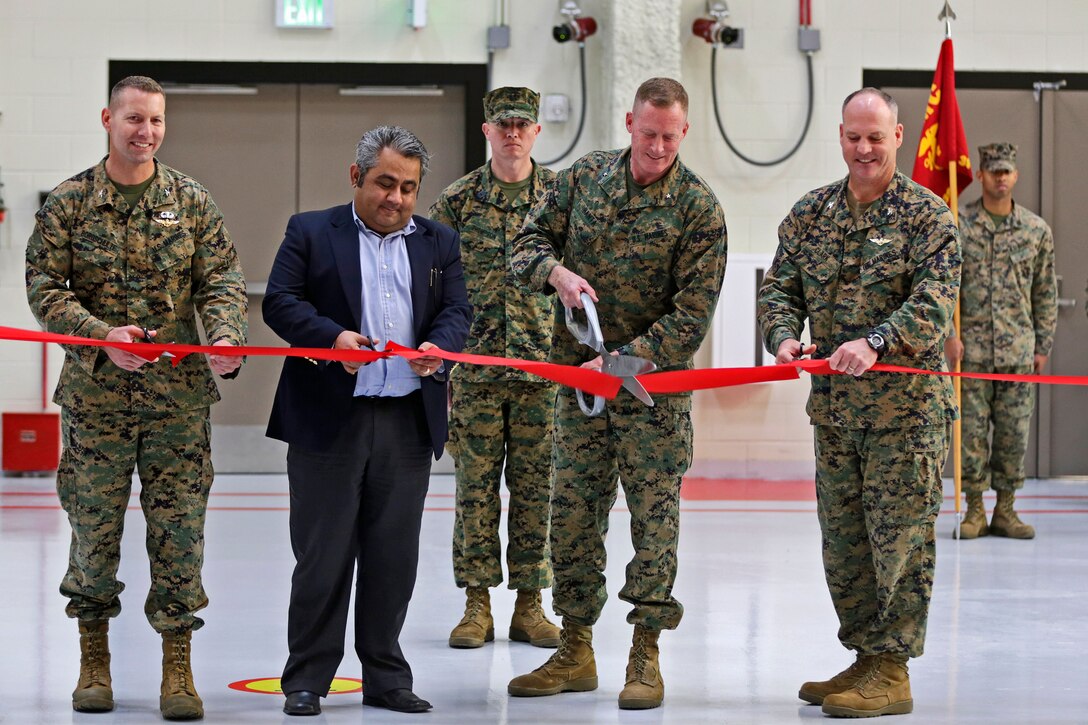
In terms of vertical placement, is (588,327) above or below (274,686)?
above

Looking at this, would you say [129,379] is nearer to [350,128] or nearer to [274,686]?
[274,686]

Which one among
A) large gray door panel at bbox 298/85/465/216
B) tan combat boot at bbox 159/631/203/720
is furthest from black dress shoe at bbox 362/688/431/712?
large gray door panel at bbox 298/85/465/216

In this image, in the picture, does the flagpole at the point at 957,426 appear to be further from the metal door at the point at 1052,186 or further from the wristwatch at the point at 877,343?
the wristwatch at the point at 877,343

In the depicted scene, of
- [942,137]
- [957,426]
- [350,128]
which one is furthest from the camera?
[350,128]

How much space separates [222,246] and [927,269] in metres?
1.97

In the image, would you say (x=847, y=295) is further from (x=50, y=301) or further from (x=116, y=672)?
(x=116, y=672)

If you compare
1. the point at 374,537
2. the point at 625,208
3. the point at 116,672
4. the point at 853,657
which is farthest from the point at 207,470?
the point at 853,657

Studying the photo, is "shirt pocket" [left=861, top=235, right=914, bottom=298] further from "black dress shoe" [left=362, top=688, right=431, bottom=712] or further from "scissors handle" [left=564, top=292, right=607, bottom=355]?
"black dress shoe" [left=362, top=688, right=431, bottom=712]

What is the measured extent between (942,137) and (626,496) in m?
4.47

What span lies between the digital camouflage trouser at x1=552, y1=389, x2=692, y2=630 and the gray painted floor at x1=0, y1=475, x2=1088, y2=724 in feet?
0.93

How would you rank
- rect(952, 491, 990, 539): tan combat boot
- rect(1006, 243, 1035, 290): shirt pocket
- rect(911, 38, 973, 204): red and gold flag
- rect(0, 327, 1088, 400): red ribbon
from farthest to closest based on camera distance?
rect(911, 38, 973, 204): red and gold flag → rect(1006, 243, 1035, 290): shirt pocket → rect(952, 491, 990, 539): tan combat boot → rect(0, 327, 1088, 400): red ribbon

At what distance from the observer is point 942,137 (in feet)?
24.7

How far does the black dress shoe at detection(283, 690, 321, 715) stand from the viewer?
12.0 feet

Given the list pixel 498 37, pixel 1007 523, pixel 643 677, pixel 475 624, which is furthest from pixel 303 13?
pixel 643 677
